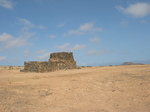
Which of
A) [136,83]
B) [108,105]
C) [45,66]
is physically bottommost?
[108,105]

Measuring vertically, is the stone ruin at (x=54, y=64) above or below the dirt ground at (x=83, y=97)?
above

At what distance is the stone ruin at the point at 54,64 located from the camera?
1653 centimetres

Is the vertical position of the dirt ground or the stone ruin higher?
the stone ruin

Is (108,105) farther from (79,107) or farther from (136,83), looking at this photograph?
(136,83)

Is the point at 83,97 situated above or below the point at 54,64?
below

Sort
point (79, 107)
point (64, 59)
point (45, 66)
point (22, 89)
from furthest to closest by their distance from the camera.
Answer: point (64, 59), point (45, 66), point (22, 89), point (79, 107)

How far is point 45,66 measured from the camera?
16.6m

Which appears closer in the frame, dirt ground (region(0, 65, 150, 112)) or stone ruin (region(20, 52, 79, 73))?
dirt ground (region(0, 65, 150, 112))

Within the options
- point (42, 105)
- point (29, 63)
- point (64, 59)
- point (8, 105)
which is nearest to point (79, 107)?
point (42, 105)

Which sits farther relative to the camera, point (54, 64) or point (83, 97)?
point (54, 64)

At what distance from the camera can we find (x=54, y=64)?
58.7 feet

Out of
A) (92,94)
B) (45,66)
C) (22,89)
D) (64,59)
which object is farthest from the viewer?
(64,59)

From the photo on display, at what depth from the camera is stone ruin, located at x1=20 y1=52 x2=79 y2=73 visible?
16531mm

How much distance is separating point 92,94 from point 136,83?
9.03 ft
